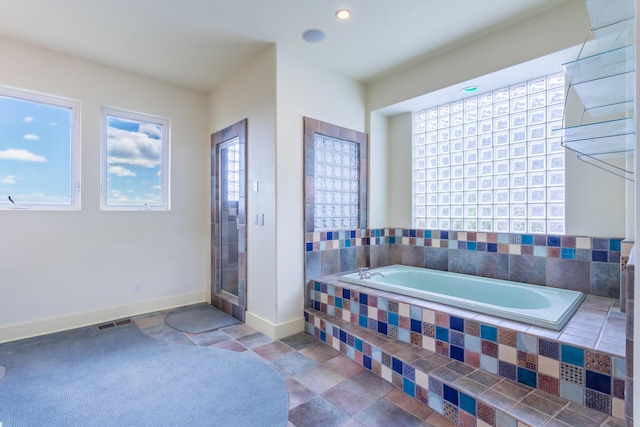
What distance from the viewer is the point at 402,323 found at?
6.99 ft

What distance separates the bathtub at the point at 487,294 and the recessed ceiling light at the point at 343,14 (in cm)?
204

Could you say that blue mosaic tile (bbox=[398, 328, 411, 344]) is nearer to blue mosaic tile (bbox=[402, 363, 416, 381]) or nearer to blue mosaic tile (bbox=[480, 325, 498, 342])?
blue mosaic tile (bbox=[402, 363, 416, 381])

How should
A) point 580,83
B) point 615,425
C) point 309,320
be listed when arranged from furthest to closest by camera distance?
point 309,320
point 580,83
point 615,425

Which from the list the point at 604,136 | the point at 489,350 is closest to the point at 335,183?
the point at 489,350

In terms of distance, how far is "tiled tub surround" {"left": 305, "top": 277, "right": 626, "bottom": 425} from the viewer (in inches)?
54.5

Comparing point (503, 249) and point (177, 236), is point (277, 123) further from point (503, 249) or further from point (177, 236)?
point (503, 249)

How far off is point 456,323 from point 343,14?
223 cm

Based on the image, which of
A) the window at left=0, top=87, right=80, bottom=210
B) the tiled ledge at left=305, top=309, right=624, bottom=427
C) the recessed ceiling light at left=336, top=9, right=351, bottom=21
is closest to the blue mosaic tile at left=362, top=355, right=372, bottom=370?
the tiled ledge at left=305, top=309, right=624, bottom=427

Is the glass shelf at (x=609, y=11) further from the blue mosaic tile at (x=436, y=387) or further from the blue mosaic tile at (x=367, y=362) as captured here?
the blue mosaic tile at (x=367, y=362)

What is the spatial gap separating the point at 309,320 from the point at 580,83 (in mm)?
2450

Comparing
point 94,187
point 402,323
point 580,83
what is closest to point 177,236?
point 94,187

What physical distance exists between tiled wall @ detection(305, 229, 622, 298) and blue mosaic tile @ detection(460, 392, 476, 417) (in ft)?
4.76

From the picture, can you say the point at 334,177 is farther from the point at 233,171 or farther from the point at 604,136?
the point at 604,136

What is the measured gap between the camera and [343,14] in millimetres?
2248
